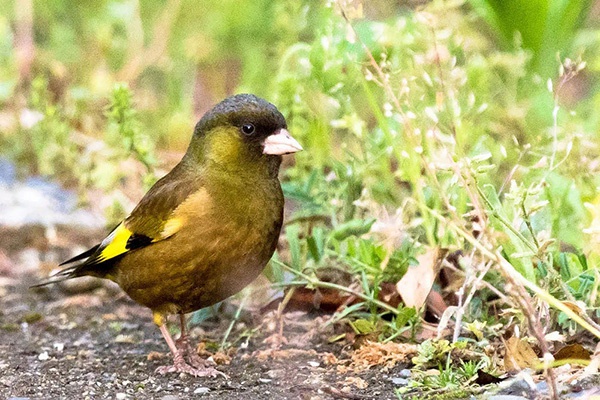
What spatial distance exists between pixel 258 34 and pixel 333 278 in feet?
11.2

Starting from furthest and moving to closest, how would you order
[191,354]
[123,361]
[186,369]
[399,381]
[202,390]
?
[123,361] < [191,354] < [186,369] < [202,390] < [399,381]

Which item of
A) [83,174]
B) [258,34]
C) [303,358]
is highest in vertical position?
[258,34]

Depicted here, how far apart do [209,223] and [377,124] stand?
2189 mm

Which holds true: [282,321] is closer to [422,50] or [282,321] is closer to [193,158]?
[193,158]

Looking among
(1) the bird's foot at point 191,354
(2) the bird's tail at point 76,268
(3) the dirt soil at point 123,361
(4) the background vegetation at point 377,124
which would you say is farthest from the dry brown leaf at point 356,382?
(2) the bird's tail at point 76,268

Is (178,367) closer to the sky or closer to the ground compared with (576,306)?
closer to the ground

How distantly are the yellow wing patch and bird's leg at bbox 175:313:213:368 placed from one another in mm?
356

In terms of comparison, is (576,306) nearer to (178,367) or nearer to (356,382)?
(356,382)

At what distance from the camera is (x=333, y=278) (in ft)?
14.2

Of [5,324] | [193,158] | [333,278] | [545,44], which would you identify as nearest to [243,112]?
[193,158]

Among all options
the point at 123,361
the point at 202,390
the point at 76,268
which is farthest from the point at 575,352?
the point at 76,268

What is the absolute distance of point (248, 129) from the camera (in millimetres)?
4062

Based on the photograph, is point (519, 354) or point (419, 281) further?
point (419, 281)

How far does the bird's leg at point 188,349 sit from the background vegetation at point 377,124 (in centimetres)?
43
